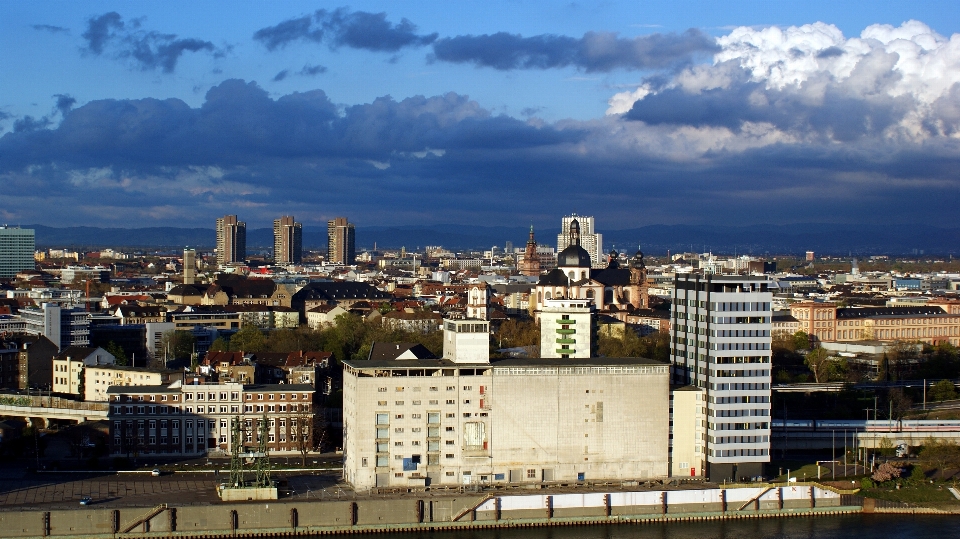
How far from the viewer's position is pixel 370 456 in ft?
157

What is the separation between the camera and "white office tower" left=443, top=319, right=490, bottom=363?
4984 centimetres

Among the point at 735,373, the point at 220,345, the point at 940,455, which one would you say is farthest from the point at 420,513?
the point at 220,345

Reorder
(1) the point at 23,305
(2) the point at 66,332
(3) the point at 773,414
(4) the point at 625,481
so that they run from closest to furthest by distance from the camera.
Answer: (4) the point at 625,481
(3) the point at 773,414
(2) the point at 66,332
(1) the point at 23,305

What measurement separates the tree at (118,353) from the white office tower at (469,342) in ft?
108

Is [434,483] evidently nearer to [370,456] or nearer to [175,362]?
[370,456]

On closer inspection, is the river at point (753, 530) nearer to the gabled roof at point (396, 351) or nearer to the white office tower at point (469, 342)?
the white office tower at point (469, 342)

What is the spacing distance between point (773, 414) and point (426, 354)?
18.9m

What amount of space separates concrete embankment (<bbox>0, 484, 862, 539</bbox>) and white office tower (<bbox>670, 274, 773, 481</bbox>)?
69.1 inches

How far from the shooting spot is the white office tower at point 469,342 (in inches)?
1962

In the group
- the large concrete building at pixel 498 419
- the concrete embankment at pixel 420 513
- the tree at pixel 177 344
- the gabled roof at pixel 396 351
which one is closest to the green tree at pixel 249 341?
the tree at pixel 177 344

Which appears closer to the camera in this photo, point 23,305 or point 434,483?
point 434,483

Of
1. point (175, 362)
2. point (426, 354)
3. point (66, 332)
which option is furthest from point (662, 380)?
point (66, 332)

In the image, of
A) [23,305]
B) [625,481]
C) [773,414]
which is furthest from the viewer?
[23,305]

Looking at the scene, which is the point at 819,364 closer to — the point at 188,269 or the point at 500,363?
the point at 500,363
